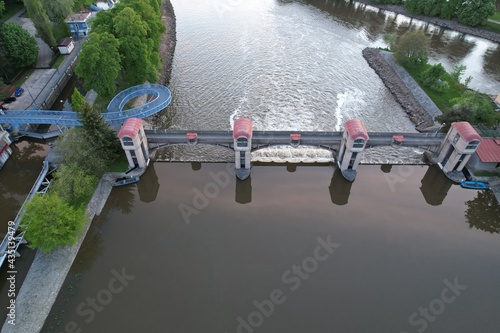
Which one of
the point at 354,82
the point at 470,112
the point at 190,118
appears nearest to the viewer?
the point at 470,112

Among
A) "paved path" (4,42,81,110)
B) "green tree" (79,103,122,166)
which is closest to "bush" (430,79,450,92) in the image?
"green tree" (79,103,122,166)

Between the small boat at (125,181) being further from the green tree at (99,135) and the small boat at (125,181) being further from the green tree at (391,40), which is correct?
the green tree at (391,40)

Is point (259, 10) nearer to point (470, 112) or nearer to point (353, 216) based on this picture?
point (470, 112)

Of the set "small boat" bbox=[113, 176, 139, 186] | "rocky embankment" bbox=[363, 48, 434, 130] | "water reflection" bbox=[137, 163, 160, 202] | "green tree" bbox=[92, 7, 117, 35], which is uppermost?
"green tree" bbox=[92, 7, 117, 35]

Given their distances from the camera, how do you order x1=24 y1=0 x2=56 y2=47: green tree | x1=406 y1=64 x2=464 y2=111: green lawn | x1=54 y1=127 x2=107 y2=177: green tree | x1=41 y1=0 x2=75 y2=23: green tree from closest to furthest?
1. x1=54 y1=127 x2=107 y2=177: green tree
2. x1=406 y1=64 x2=464 y2=111: green lawn
3. x1=24 y1=0 x2=56 y2=47: green tree
4. x1=41 y1=0 x2=75 y2=23: green tree

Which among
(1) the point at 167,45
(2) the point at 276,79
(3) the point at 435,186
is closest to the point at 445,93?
(3) the point at 435,186

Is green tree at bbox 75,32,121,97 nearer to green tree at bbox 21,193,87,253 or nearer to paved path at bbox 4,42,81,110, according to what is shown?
paved path at bbox 4,42,81,110

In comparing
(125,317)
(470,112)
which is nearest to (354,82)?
(470,112)
